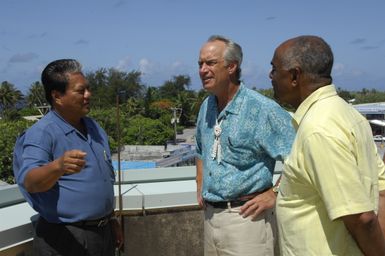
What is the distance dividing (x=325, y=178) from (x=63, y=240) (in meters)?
1.45

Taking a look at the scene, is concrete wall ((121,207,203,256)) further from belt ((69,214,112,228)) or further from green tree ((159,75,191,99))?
green tree ((159,75,191,99))

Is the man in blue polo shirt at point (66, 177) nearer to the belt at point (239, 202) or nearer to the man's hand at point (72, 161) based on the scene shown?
the man's hand at point (72, 161)

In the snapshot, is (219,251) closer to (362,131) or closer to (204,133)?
(204,133)

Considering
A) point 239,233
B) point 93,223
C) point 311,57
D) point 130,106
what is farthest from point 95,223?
point 130,106

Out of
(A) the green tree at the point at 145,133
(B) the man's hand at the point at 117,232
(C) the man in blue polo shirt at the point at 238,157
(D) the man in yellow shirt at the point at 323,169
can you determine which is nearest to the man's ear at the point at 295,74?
(D) the man in yellow shirt at the point at 323,169

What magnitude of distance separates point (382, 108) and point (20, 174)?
5652cm

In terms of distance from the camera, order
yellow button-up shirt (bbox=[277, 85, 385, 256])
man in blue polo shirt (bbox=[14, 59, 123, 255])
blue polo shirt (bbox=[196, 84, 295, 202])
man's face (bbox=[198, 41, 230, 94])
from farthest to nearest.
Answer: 1. man's face (bbox=[198, 41, 230, 94])
2. blue polo shirt (bbox=[196, 84, 295, 202])
3. man in blue polo shirt (bbox=[14, 59, 123, 255])
4. yellow button-up shirt (bbox=[277, 85, 385, 256])

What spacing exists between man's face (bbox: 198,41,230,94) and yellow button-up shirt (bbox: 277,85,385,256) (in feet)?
3.18

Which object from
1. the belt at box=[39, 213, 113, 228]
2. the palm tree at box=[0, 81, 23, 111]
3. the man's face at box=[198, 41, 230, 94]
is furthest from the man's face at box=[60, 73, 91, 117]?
the palm tree at box=[0, 81, 23, 111]

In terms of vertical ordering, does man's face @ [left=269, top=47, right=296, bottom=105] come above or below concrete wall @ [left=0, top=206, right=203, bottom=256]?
above

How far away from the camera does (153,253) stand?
3.23m

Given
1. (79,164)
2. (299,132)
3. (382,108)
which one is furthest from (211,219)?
(382,108)

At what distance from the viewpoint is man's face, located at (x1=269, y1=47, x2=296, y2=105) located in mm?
1805

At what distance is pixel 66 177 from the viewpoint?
241 cm
